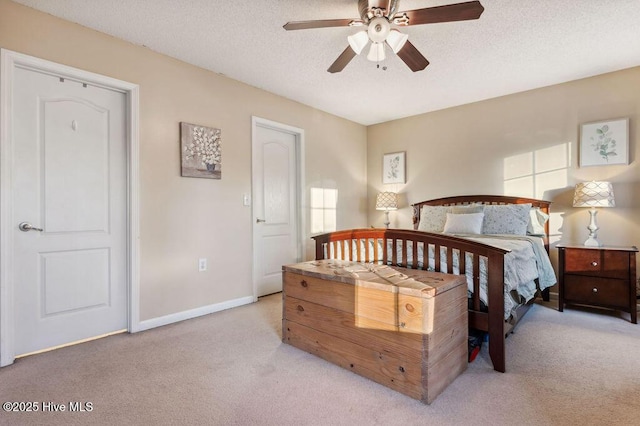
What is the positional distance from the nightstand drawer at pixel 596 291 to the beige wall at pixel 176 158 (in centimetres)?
325

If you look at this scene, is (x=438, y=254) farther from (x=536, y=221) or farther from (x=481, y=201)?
(x=481, y=201)

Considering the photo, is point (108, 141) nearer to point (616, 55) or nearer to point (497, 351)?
point (497, 351)

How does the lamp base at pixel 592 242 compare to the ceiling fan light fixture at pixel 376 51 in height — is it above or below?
below

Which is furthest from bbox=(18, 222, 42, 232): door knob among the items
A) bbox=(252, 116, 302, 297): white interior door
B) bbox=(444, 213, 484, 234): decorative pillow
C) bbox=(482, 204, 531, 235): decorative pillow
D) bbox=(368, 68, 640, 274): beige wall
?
bbox=(368, 68, 640, 274): beige wall

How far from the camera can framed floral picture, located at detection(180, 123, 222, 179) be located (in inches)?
115

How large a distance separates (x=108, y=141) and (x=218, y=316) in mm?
1814

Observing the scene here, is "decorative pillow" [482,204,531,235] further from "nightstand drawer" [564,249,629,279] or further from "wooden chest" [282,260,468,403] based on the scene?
"wooden chest" [282,260,468,403]

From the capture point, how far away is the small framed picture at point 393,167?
481 centimetres

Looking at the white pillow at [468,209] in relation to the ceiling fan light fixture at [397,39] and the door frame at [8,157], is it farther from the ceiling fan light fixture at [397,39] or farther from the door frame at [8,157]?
the door frame at [8,157]

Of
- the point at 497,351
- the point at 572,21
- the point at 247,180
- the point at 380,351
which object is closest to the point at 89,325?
the point at 247,180

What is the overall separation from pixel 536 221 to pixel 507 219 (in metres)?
0.38

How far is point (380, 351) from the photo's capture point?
5.80ft

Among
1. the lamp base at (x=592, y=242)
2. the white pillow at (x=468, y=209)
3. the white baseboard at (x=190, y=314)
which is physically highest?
the white pillow at (x=468, y=209)

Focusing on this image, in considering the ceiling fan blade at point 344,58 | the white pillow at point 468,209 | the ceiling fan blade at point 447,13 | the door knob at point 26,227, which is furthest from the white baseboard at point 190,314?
the ceiling fan blade at point 447,13
